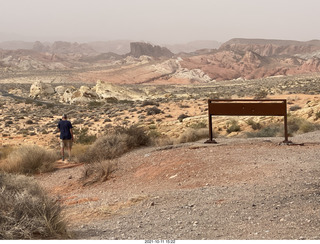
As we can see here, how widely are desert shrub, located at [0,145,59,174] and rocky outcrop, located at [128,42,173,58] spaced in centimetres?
16495

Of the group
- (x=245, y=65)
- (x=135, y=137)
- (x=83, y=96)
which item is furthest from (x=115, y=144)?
(x=245, y=65)

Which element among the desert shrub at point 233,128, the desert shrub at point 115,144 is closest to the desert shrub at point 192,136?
the desert shrub at point 115,144

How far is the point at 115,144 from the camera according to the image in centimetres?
1270

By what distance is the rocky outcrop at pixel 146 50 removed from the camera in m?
177

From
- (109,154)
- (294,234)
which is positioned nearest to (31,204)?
(294,234)

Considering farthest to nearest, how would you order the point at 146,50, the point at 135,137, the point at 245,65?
the point at 146,50, the point at 245,65, the point at 135,137

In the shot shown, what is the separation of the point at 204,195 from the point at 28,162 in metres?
7.09

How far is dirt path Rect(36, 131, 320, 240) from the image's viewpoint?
5.29 meters

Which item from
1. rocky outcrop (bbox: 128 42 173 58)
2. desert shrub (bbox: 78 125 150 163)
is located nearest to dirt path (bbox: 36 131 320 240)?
desert shrub (bbox: 78 125 150 163)

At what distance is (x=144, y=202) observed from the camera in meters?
7.12

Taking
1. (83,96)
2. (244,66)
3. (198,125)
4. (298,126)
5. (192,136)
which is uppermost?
(192,136)

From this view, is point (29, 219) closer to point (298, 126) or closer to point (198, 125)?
point (298, 126)

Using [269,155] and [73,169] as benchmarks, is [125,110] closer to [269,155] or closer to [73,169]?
[73,169]
